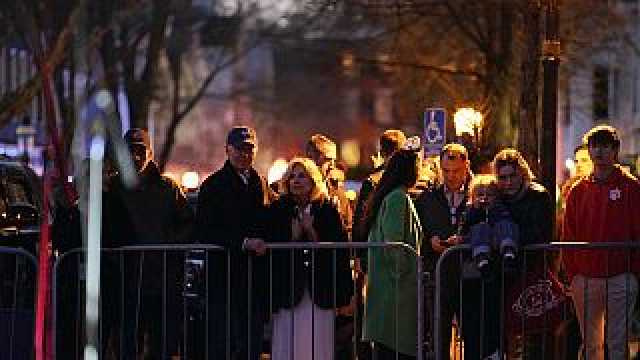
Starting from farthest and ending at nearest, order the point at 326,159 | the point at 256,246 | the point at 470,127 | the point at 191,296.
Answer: the point at 470,127 → the point at 326,159 → the point at 191,296 → the point at 256,246

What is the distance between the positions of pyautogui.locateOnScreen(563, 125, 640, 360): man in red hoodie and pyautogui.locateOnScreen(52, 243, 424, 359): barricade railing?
1.14 metres

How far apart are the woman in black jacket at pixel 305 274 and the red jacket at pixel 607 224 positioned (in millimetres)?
1611

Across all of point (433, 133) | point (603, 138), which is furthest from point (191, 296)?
point (433, 133)

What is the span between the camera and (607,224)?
9992mm

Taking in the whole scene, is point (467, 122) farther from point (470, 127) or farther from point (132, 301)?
point (132, 301)

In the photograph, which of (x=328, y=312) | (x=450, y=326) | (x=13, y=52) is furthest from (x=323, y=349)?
(x=13, y=52)

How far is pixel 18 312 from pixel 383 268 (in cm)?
263

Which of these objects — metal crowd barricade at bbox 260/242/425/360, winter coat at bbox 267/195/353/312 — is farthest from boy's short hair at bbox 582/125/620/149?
winter coat at bbox 267/195/353/312

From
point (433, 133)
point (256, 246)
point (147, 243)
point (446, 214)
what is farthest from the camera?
point (433, 133)

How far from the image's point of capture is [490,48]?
87.4ft

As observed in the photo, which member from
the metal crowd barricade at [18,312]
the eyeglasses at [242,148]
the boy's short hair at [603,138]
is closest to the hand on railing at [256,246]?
the eyeglasses at [242,148]

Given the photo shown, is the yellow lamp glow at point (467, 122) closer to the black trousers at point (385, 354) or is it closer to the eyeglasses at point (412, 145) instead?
the eyeglasses at point (412, 145)

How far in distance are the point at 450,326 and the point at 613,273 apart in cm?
124

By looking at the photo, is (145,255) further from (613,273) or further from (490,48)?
(490,48)
